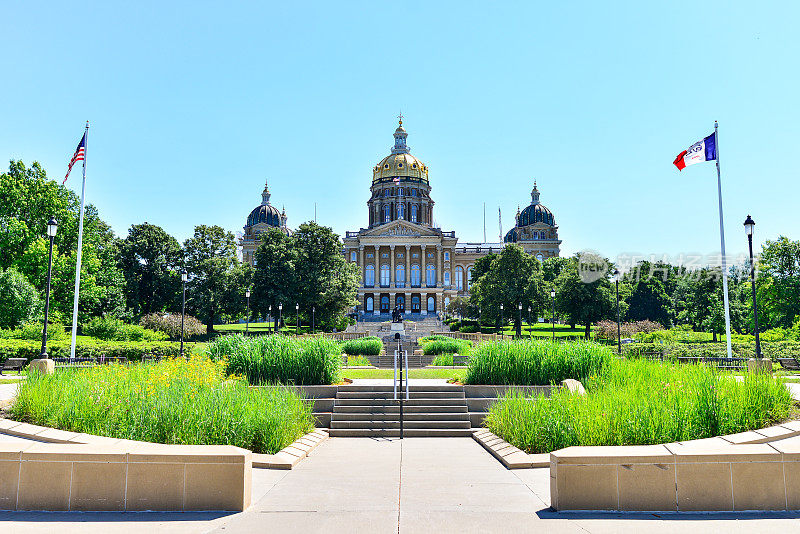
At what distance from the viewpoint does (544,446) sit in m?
9.66

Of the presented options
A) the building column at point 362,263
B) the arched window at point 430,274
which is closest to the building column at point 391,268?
the building column at point 362,263

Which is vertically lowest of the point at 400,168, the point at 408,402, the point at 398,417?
the point at 398,417

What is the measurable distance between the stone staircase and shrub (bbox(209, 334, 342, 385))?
36.6 inches

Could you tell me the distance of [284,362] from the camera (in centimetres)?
Answer: 1523

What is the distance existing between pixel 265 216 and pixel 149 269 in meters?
62.1

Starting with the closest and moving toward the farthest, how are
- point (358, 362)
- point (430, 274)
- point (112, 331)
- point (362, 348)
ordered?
point (358, 362) → point (362, 348) → point (112, 331) → point (430, 274)

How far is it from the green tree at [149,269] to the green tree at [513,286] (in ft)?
104

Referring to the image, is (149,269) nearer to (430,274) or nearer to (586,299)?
(586,299)

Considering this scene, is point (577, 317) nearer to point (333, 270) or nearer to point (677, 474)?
point (333, 270)

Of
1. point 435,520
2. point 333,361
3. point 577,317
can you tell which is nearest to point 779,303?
point 577,317

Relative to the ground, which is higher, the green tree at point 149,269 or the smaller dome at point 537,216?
the smaller dome at point 537,216

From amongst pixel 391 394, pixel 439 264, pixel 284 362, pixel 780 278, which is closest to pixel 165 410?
pixel 284 362

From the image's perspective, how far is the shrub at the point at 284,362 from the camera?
15.0 meters

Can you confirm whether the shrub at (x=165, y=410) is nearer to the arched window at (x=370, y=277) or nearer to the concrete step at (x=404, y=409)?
the concrete step at (x=404, y=409)
